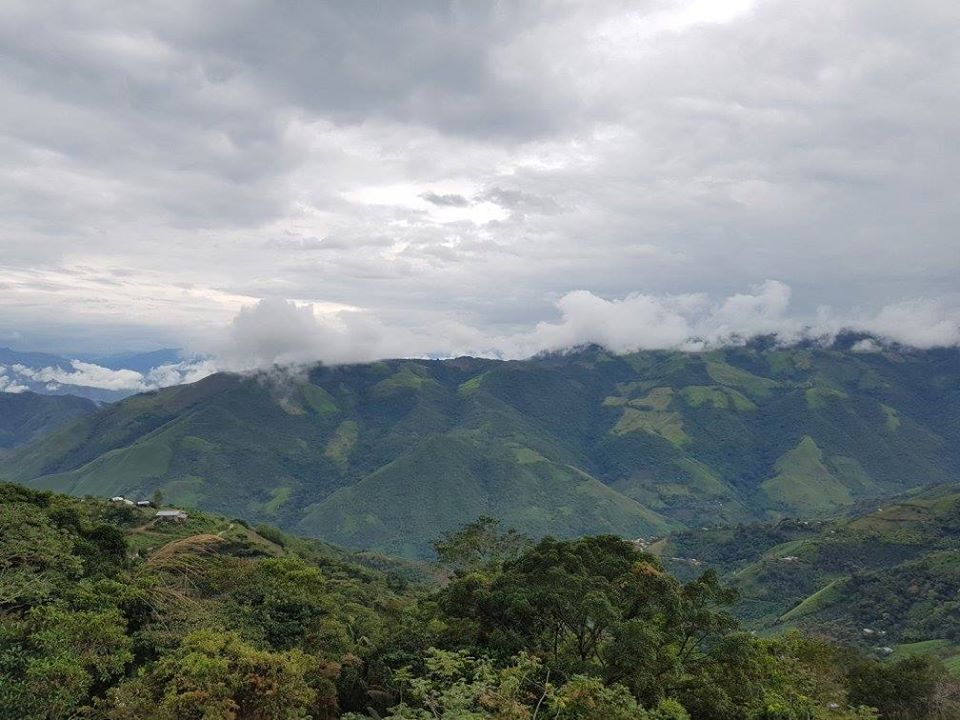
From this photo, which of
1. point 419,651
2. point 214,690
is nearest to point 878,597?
point 419,651

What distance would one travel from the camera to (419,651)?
28594 millimetres

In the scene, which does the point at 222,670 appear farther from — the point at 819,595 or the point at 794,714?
the point at 819,595

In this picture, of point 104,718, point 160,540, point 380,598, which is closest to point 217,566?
point 160,540

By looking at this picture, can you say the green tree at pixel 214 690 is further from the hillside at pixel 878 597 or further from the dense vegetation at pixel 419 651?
the hillside at pixel 878 597

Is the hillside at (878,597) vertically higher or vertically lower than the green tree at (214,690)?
lower

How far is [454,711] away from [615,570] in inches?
565

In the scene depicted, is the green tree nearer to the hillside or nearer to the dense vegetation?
the dense vegetation

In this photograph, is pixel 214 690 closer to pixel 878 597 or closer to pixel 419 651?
pixel 419 651

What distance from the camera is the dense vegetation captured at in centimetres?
1966

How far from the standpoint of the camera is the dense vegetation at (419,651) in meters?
19.7

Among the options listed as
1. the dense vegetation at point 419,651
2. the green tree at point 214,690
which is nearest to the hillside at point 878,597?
the dense vegetation at point 419,651

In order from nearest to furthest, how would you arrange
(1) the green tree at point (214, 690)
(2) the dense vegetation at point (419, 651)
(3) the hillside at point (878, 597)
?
(1) the green tree at point (214, 690), (2) the dense vegetation at point (419, 651), (3) the hillside at point (878, 597)

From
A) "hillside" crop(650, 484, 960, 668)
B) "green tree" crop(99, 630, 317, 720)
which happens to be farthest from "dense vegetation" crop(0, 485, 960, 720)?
"hillside" crop(650, 484, 960, 668)

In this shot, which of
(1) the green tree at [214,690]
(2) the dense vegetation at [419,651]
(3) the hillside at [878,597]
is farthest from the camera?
(3) the hillside at [878,597]
